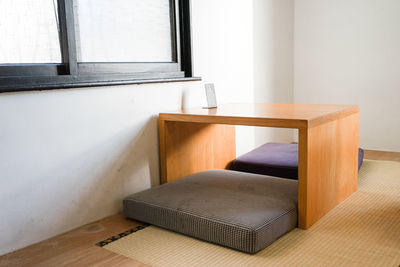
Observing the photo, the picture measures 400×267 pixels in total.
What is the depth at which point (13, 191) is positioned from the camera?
66.5 inches

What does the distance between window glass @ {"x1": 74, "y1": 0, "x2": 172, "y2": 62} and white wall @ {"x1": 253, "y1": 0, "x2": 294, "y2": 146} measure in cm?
122

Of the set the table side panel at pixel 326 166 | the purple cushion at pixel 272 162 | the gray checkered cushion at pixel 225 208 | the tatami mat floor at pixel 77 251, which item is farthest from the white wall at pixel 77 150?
the table side panel at pixel 326 166

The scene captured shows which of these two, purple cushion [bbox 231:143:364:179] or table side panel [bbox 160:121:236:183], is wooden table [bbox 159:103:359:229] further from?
purple cushion [bbox 231:143:364:179]

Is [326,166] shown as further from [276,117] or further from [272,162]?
Result: [272,162]

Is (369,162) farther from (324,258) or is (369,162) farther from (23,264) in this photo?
(23,264)

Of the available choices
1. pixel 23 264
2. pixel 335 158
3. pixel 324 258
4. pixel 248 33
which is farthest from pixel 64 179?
pixel 248 33

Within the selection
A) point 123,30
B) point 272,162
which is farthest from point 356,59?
point 123,30

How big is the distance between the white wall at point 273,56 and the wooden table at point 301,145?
99cm

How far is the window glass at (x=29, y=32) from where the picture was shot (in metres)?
1.75

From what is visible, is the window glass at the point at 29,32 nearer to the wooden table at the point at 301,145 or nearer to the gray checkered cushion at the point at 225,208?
the wooden table at the point at 301,145

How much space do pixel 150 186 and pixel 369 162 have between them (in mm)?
1730

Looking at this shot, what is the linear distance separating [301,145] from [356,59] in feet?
7.41

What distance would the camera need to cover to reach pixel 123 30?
2262mm

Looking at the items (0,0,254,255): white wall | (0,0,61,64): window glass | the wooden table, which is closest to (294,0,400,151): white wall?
the wooden table
